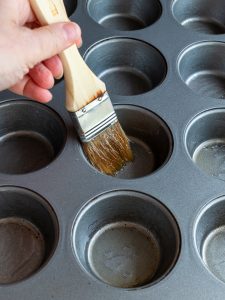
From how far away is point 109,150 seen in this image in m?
1.09

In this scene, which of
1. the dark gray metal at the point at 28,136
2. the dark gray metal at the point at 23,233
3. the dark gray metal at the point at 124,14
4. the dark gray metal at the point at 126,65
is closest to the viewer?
the dark gray metal at the point at 23,233

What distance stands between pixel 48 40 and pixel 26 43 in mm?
44

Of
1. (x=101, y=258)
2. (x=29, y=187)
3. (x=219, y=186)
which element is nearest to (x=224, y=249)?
(x=219, y=186)

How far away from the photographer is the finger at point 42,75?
1.02m

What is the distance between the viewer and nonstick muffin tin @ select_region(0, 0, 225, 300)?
34.9 inches

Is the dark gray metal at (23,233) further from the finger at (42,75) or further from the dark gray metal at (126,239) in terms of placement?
the finger at (42,75)

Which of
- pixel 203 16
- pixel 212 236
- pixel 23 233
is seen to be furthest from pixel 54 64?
pixel 203 16

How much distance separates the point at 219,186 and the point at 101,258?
30cm

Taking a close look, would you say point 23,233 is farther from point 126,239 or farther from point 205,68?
point 205,68

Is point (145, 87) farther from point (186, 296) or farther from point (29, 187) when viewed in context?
point (186, 296)

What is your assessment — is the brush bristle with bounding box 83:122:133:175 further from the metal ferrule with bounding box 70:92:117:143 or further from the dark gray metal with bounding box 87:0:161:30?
the dark gray metal with bounding box 87:0:161:30

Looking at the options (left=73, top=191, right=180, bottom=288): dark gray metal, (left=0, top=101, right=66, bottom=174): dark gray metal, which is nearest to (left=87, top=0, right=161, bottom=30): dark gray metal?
(left=0, top=101, right=66, bottom=174): dark gray metal

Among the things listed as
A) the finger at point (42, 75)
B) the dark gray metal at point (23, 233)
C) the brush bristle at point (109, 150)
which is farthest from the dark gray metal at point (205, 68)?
the dark gray metal at point (23, 233)

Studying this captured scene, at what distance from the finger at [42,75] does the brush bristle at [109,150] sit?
0.16 meters
